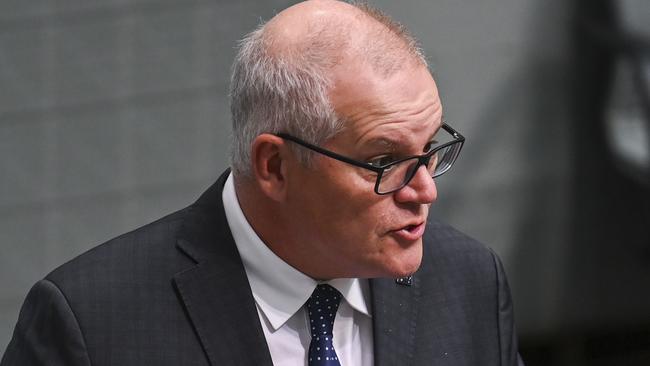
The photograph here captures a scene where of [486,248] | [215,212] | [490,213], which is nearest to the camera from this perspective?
[215,212]

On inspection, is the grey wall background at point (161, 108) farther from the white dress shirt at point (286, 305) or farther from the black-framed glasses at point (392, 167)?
the black-framed glasses at point (392, 167)

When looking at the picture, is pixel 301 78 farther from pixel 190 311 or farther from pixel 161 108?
pixel 161 108

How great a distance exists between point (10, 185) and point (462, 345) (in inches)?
119

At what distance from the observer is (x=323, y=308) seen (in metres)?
2.81

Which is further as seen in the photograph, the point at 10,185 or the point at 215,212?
the point at 10,185

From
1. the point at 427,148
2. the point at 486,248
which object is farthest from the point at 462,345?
the point at 427,148

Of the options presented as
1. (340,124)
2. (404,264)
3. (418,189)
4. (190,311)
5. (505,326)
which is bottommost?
(505,326)

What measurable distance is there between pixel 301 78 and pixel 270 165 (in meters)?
0.18

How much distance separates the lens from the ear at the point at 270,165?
2689 millimetres

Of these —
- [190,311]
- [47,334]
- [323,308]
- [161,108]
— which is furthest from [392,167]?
[161,108]

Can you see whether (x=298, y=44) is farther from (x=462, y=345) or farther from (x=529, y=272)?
(x=529, y=272)

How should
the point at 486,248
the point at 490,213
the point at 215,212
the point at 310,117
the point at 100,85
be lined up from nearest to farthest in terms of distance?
the point at 310,117
the point at 215,212
the point at 486,248
the point at 100,85
the point at 490,213

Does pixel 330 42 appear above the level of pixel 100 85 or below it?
above

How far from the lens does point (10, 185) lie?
5578 millimetres
